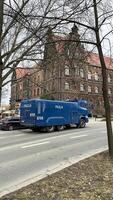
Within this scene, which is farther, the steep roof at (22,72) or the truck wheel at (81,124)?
the truck wheel at (81,124)

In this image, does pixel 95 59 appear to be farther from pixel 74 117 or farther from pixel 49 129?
pixel 74 117

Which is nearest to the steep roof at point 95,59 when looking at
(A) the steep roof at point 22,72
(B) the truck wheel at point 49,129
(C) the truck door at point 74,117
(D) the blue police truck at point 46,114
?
(A) the steep roof at point 22,72

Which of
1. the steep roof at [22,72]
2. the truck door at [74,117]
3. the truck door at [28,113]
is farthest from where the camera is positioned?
the truck door at [74,117]

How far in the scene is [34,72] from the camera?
16.2 meters

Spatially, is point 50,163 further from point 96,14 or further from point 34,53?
point 96,14

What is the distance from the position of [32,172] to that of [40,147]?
7715 mm

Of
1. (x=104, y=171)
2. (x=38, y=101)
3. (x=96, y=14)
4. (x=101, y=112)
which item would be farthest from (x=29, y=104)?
(x=101, y=112)

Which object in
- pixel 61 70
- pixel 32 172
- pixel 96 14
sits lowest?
pixel 32 172

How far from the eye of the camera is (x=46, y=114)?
3034 centimetres

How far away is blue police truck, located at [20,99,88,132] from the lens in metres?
29.9

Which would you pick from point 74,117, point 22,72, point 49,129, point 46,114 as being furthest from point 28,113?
point 22,72

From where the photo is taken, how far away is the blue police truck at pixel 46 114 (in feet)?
98.2

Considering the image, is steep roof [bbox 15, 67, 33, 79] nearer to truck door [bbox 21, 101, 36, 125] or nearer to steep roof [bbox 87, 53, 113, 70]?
steep roof [bbox 87, 53, 113, 70]

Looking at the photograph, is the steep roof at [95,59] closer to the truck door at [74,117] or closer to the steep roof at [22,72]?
the steep roof at [22,72]
